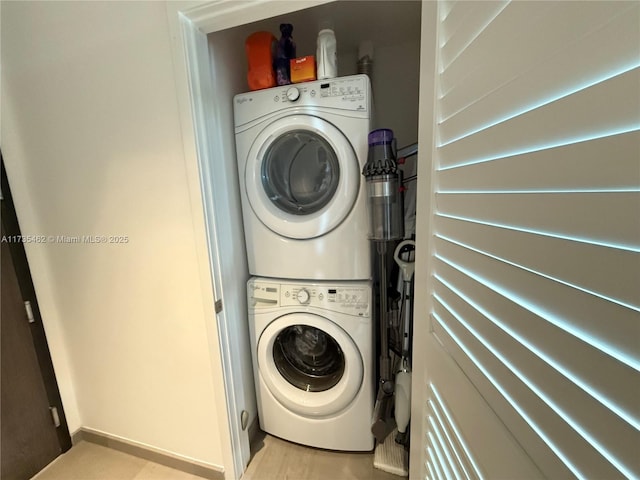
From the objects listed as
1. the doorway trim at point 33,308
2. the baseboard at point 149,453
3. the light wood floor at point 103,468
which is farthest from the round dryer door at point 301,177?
the light wood floor at point 103,468

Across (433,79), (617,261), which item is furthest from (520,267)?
(433,79)

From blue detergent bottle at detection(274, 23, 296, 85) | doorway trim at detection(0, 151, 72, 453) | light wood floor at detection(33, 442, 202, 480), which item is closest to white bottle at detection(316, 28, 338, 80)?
blue detergent bottle at detection(274, 23, 296, 85)

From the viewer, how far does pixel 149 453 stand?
4.53 feet

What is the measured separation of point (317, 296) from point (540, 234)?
36.9 inches

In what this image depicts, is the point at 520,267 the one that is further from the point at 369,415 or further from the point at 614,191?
the point at 369,415

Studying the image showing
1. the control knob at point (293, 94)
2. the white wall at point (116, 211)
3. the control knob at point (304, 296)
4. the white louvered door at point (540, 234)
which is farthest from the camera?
the control knob at point (304, 296)

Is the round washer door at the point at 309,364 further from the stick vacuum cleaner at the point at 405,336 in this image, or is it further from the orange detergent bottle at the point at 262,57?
the orange detergent bottle at the point at 262,57

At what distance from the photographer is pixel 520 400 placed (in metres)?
0.41

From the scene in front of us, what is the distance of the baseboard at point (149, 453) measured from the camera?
1.29 metres

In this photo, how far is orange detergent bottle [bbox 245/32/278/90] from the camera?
3.81 ft

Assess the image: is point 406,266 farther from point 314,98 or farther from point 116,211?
point 116,211

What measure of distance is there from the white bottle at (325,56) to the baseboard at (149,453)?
1.76 m

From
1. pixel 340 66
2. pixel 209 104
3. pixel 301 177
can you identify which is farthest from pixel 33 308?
pixel 340 66

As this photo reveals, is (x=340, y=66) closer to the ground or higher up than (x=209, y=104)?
higher up
